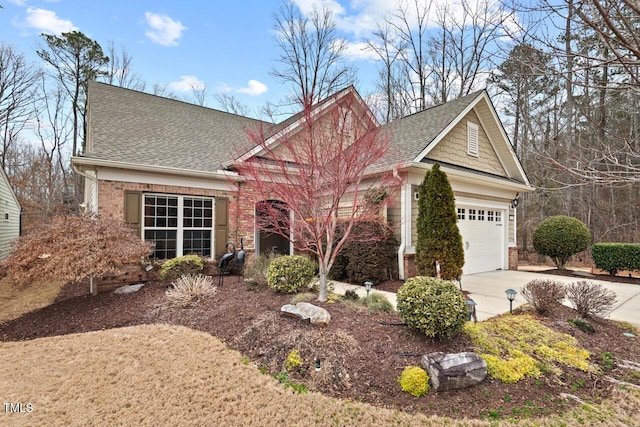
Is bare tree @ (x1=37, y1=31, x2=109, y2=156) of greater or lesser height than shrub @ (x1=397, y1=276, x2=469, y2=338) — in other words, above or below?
above

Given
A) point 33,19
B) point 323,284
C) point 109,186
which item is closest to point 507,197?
point 323,284

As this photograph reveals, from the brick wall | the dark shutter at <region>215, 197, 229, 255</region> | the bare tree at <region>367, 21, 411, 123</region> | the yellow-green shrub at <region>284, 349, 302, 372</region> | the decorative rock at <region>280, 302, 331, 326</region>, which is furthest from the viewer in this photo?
the bare tree at <region>367, 21, 411, 123</region>

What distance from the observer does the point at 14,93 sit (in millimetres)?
17516

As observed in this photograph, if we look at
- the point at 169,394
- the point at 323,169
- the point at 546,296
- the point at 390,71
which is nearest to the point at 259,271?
the point at 323,169

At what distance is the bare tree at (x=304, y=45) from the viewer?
17469mm

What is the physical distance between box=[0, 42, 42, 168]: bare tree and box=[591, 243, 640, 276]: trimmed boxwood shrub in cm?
2769

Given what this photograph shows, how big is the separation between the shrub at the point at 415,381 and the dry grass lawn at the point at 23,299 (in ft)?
22.1

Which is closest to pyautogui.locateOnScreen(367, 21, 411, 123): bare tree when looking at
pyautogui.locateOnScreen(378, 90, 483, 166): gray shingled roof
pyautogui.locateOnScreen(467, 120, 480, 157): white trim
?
pyautogui.locateOnScreen(378, 90, 483, 166): gray shingled roof

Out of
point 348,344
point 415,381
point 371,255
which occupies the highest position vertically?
point 371,255

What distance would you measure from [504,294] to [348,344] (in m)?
5.24

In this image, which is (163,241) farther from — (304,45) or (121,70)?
(121,70)

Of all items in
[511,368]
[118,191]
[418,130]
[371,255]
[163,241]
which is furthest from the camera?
[418,130]

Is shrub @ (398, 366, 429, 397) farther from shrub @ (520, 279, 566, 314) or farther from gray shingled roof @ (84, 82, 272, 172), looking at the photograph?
gray shingled roof @ (84, 82, 272, 172)

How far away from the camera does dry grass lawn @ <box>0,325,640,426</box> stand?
2670 millimetres
